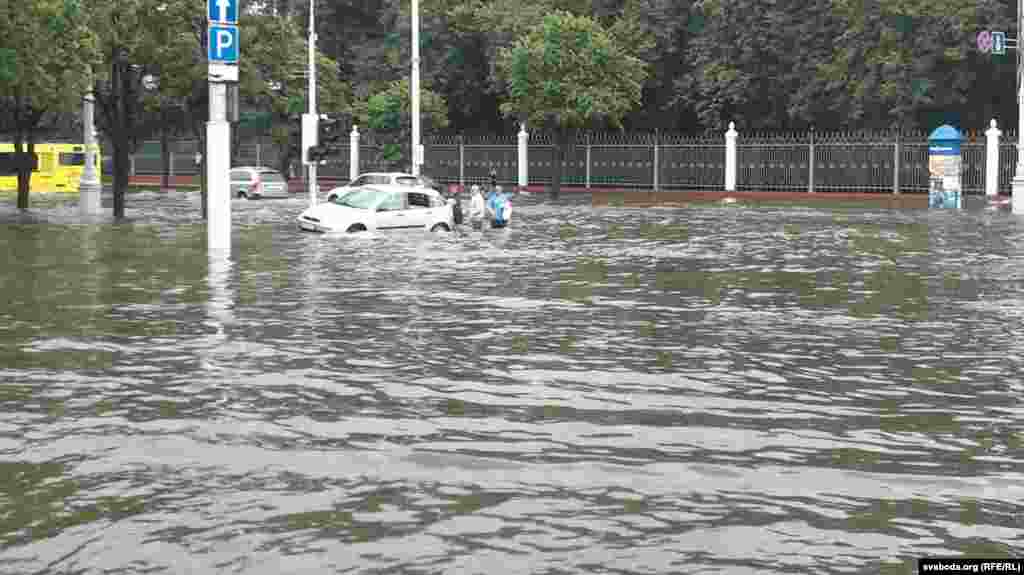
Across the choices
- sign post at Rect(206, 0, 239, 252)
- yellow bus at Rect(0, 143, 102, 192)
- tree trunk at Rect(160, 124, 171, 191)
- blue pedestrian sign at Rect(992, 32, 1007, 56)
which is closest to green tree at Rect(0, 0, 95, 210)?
sign post at Rect(206, 0, 239, 252)

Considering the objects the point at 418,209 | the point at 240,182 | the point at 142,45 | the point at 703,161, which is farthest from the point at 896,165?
the point at 142,45

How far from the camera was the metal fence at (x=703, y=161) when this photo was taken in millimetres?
56656

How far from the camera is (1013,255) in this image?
27.2m

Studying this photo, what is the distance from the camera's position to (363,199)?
3609cm

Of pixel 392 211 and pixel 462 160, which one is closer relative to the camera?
pixel 392 211

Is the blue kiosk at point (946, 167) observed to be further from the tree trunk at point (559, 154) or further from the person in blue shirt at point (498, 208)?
the person in blue shirt at point (498, 208)

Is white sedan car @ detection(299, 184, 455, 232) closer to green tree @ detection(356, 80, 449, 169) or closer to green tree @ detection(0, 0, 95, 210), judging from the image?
green tree @ detection(0, 0, 95, 210)

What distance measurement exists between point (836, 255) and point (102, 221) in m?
22.0

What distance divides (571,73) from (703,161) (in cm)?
646

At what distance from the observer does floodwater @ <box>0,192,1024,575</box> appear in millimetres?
6777

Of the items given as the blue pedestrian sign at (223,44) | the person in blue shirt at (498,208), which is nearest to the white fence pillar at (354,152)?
the person in blue shirt at (498,208)

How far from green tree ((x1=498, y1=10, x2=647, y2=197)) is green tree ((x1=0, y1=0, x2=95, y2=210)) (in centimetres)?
2516

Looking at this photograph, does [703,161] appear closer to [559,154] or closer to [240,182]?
[559,154]

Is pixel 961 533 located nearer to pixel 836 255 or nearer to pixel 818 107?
pixel 836 255
